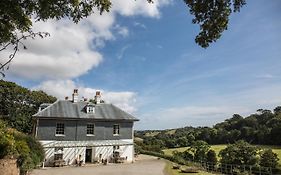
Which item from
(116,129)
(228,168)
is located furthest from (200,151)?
(116,129)

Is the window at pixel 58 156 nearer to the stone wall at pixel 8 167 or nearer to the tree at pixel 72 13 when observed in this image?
the stone wall at pixel 8 167

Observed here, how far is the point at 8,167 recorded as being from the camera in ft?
50.4

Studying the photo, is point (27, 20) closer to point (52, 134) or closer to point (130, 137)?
point (52, 134)

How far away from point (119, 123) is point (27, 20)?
27.2 metres

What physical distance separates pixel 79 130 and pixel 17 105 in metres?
18.4

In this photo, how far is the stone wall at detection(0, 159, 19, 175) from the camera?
15.0 m

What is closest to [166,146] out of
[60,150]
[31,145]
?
[60,150]

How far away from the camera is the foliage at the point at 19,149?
50.8 feet

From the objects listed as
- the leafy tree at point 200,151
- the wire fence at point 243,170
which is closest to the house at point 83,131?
the wire fence at point 243,170

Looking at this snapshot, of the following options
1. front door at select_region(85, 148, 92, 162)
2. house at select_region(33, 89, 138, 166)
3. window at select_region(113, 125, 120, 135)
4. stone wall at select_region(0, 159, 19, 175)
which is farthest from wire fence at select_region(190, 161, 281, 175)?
stone wall at select_region(0, 159, 19, 175)

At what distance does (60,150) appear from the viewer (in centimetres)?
3078

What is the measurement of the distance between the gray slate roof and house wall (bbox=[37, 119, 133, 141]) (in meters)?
0.61

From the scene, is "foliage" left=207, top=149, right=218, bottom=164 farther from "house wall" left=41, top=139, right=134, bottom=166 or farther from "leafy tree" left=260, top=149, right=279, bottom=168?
"house wall" left=41, top=139, right=134, bottom=166

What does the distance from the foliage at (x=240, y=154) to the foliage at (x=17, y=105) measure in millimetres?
30036
